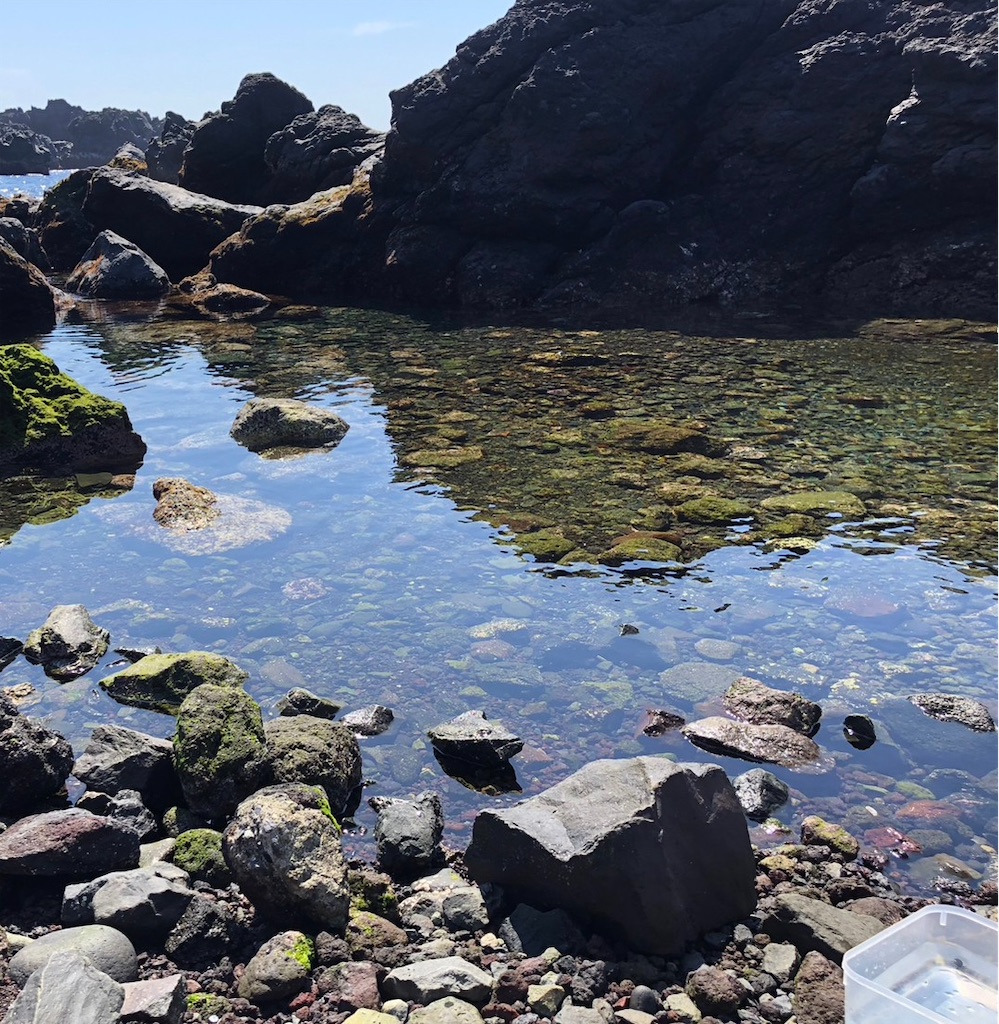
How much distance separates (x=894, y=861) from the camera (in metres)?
5.54

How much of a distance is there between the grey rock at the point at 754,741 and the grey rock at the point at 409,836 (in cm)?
203

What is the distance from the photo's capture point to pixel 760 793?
6.06 meters

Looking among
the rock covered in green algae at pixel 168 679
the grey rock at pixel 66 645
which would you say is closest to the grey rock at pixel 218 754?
the rock covered in green algae at pixel 168 679

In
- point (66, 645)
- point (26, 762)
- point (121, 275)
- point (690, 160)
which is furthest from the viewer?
point (121, 275)

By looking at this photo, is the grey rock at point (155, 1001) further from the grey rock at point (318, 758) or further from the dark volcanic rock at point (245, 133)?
the dark volcanic rock at point (245, 133)

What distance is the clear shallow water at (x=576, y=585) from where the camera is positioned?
22.3ft

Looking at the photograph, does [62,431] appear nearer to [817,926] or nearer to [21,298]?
[817,926]

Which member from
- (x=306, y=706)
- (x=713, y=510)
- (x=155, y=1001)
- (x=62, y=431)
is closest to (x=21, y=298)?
(x=62, y=431)

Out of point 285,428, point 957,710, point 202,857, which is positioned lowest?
point 957,710

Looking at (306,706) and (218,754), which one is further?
(306,706)

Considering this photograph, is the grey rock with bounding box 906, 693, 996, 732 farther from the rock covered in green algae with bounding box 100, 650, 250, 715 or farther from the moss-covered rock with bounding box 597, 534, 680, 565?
the rock covered in green algae with bounding box 100, 650, 250, 715

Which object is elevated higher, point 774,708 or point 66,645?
point 66,645

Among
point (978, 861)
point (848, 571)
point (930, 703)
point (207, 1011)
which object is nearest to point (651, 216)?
point (848, 571)

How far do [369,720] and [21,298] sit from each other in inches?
1054
